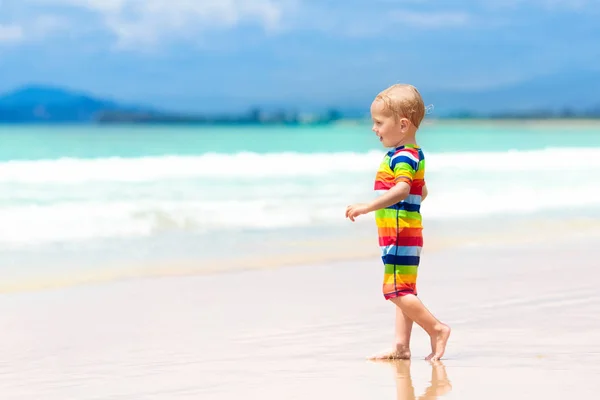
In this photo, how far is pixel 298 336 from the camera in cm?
456

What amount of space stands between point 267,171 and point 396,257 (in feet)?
54.1

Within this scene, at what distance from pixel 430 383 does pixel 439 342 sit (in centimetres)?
42

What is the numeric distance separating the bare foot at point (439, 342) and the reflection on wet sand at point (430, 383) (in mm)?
37

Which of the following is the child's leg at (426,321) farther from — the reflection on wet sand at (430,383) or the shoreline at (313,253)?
the shoreline at (313,253)

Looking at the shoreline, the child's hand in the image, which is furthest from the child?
the shoreline

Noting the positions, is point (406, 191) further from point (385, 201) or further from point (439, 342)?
point (439, 342)

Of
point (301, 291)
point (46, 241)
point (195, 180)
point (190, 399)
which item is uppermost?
point (195, 180)

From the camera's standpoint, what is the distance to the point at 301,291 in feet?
19.6

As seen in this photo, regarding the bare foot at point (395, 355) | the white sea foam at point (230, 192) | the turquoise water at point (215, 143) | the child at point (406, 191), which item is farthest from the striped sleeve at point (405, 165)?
the turquoise water at point (215, 143)

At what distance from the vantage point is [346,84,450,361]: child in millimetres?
3811

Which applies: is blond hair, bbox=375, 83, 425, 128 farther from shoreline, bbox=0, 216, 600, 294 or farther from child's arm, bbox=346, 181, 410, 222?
shoreline, bbox=0, 216, 600, 294

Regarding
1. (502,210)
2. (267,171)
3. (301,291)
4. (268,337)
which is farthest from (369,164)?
(268,337)

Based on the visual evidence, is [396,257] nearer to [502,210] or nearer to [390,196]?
[390,196]

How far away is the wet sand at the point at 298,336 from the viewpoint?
3.60 metres
